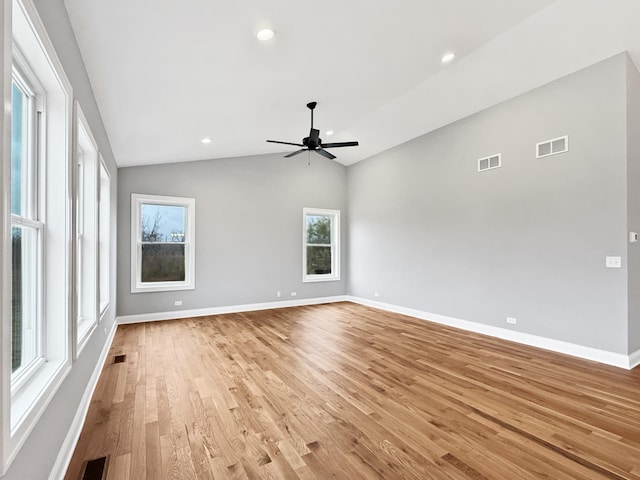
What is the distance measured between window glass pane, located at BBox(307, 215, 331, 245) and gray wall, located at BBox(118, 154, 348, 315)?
35cm

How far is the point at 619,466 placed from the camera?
188cm

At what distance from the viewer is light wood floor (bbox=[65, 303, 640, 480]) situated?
1893 millimetres

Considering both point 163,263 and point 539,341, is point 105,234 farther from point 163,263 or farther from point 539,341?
point 539,341

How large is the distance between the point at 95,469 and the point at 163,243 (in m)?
4.68

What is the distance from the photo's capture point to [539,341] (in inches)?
166

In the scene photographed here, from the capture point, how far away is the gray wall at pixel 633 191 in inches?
140

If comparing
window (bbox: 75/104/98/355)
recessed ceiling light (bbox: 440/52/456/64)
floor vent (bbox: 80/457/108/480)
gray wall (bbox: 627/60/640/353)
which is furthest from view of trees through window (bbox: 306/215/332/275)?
floor vent (bbox: 80/457/108/480)

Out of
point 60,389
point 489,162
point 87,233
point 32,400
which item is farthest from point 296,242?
point 32,400

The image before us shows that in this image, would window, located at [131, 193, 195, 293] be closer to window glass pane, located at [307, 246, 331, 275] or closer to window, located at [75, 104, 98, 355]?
window glass pane, located at [307, 246, 331, 275]

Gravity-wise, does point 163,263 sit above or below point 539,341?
above

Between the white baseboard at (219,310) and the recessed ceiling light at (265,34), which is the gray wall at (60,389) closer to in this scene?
the recessed ceiling light at (265,34)

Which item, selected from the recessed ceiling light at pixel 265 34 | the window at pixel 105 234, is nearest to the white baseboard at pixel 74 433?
the window at pixel 105 234

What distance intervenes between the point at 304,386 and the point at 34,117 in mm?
2800

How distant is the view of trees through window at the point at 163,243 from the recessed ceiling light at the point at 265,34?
4367mm
